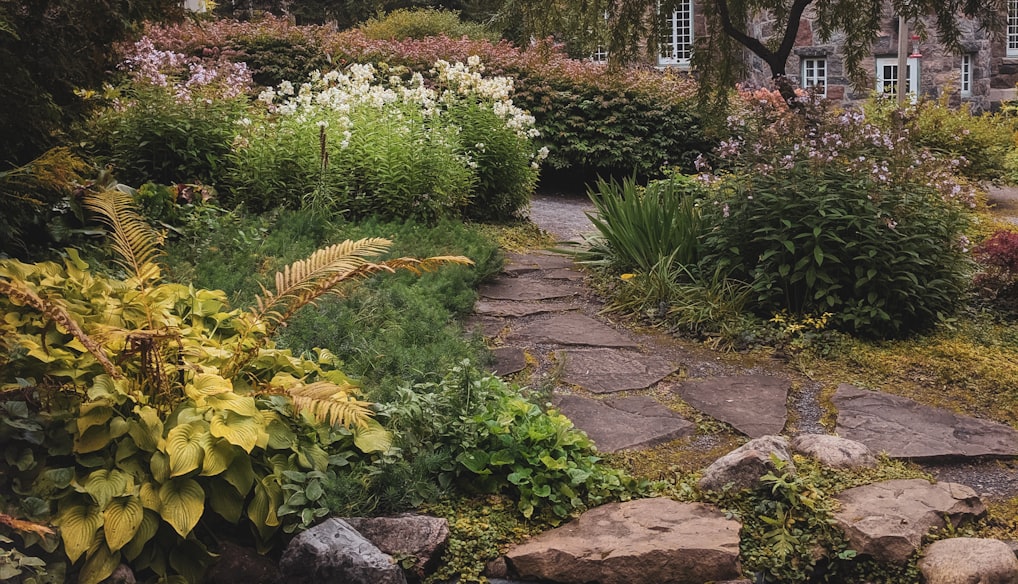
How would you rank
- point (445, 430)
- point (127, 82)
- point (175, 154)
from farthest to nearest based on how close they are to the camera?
1. point (127, 82)
2. point (175, 154)
3. point (445, 430)

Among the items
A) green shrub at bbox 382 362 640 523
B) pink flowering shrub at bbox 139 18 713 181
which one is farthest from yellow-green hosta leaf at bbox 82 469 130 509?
pink flowering shrub at bbox 139 18 713 181

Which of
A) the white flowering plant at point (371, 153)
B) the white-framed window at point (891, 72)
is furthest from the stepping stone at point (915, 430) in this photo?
the white-framed window at point (891, 72)

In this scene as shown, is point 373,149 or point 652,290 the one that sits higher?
point 373,149

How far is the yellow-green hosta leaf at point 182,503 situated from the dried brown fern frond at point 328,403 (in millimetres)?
406

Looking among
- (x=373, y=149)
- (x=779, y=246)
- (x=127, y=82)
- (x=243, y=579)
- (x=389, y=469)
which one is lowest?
(x=243, y=579)

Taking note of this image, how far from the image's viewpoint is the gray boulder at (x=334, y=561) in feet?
8.80

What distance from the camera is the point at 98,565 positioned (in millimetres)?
2553

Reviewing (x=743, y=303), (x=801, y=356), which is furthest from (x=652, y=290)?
(x=801, y=356)

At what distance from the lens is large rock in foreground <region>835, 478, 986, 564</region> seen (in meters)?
2.85

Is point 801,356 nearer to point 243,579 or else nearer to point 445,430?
point 445,430

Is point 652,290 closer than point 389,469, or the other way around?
point 389,469

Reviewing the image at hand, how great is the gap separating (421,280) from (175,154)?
2613 millimetres

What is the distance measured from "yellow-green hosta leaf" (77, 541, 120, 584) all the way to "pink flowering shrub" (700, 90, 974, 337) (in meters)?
3.95

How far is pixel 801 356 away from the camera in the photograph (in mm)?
4930
